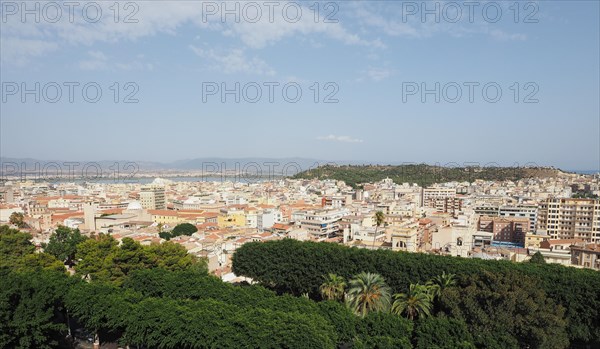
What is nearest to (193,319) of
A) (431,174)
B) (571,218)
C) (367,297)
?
(367,297)

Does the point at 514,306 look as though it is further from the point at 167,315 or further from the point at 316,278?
the point at 167,315

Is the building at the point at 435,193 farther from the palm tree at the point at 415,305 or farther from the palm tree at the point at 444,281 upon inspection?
the palm tree at the point at 415,305

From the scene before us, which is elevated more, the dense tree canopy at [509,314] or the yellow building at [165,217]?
the dense tree canopy at [509,314]

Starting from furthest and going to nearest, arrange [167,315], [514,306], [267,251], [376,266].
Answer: [267,251] < [376,266] < [514,306] < [167,315]

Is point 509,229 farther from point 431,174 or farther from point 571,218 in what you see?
point 431,174

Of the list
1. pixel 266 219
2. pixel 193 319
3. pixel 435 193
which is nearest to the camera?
pixel 193 319

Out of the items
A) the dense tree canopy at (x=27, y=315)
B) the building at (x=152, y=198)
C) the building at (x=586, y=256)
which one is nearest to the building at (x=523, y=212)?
the building at (x=586, y=256)

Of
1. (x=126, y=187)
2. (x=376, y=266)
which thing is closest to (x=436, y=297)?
(x=376, y=266)
